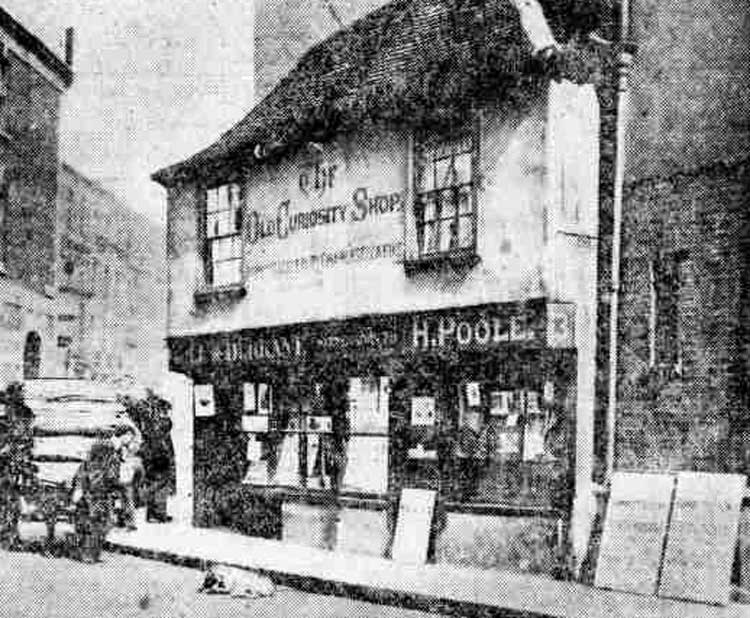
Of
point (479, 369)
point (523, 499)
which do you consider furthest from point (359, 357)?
point (523, 499)

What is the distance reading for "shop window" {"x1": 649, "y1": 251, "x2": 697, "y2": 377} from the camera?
1233 cm

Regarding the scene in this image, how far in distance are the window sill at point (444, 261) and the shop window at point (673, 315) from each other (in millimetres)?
2560

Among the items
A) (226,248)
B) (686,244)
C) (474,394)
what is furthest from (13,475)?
(686,244)

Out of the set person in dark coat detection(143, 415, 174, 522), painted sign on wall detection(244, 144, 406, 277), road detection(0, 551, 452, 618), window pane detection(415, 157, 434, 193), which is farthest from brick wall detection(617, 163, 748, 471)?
person in dark coat detection(143, 415, 174, 522)

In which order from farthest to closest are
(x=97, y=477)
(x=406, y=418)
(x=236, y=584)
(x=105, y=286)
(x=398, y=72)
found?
(x=105, y=286), (x=97, y=477), (x=398, y=72), (x=406, y=418), (x=236, y=584)

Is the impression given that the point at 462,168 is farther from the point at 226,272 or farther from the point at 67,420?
the point at 67,420

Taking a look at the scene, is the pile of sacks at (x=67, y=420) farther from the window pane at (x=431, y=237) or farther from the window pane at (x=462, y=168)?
the window pane at (x=462, y=168)

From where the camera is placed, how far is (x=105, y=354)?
4019cm

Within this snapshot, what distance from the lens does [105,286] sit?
136ft

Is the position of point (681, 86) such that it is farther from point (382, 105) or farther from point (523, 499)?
point (523, 499)

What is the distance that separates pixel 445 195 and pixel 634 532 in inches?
168

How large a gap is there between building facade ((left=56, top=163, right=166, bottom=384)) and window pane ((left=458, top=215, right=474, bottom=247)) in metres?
20.2

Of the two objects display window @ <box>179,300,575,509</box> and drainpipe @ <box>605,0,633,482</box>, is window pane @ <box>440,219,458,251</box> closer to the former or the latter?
display window @ <box>179,300,575,509</box>

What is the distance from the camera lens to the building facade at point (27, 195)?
26.5 metres
